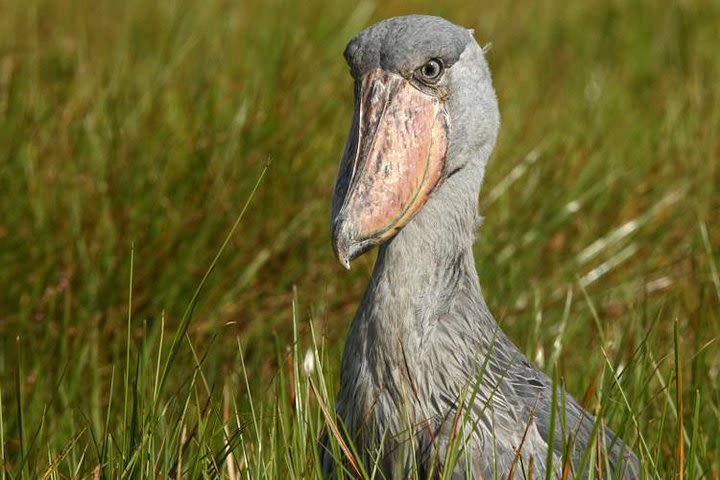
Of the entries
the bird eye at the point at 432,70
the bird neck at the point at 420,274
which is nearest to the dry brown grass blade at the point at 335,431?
Answer: the bird neck at the point at 420,274

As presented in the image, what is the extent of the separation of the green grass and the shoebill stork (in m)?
0.13

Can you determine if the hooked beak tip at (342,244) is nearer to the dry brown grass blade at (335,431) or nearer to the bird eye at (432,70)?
the dry brown grass blade at (335,431)

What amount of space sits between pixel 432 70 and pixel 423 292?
43cm

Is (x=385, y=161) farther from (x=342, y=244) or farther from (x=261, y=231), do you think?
(x=261, y=231)

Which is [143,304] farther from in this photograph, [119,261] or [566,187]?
[566,187]

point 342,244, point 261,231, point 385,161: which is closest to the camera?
point 342,244

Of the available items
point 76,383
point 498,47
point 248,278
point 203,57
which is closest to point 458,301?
point 76,383

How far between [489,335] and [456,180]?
31 cm

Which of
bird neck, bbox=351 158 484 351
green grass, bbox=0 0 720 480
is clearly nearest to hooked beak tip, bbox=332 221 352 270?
bird neck, bbox=351 158 484 351

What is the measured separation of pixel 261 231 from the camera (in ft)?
12.5

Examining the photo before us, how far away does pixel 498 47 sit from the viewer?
6.11 meters

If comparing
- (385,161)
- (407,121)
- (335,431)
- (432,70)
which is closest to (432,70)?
(432,70)

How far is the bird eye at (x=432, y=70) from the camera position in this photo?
2316mm

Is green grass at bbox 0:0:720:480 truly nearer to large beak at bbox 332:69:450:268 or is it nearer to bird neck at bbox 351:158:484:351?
bird neck at bbox 351:158:484:351
